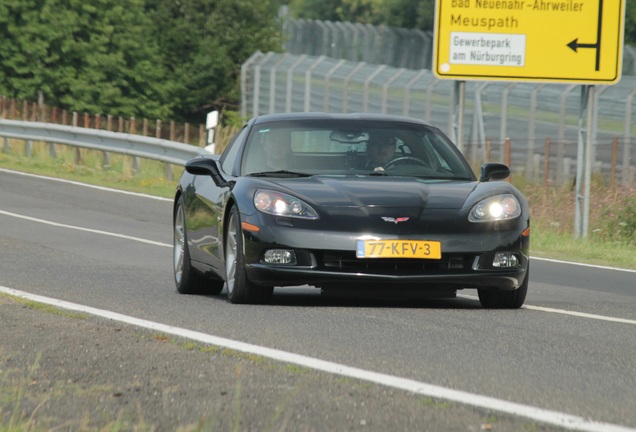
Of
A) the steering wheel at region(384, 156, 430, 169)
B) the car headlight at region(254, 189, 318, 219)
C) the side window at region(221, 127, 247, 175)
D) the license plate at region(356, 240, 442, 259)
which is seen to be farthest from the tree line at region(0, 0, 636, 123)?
the license plate at region(356, 240, 442, 259)

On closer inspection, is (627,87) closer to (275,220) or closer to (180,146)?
(180,146)

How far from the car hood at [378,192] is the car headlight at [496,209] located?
0.11 metres

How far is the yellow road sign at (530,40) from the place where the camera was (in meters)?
21.1

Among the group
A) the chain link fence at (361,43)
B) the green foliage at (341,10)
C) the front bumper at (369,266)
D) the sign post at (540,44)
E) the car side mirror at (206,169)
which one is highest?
the green foliage at (341,10)

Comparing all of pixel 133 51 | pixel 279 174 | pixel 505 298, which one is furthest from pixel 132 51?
pixel 505 298

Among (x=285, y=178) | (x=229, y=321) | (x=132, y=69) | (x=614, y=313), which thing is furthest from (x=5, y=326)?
(x=132, y=69)

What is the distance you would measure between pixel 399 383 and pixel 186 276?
509 centimetres

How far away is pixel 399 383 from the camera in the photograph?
6500mm

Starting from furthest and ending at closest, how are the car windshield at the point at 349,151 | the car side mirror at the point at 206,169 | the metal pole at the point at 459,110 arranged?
the metal pole at the point at 459,110 < the car side mirror at the point at 206,169 < the car windshield at the point at 349,151

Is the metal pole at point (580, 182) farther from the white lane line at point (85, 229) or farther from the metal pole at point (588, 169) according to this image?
the white lane line at point (85, 229)

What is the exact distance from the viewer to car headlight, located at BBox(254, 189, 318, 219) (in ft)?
32.1

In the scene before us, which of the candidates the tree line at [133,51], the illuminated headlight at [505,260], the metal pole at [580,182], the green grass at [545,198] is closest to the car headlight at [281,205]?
the illuminated headlight at [505,260]

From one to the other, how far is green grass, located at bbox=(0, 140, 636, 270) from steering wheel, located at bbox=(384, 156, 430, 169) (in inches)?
237

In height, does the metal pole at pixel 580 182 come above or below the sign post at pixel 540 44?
below
